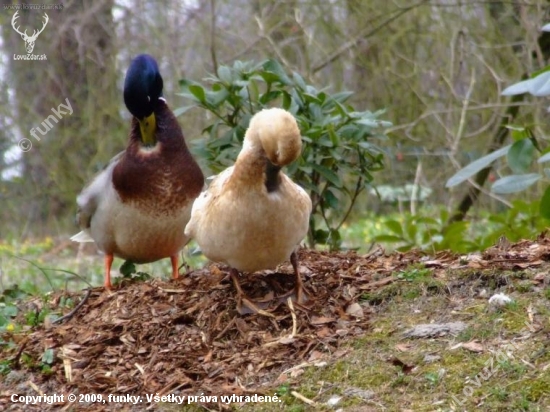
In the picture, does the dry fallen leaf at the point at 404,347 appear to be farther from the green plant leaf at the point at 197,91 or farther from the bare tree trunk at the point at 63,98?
the bare tree trunk at the point at 63,98

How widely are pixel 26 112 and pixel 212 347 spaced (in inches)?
376

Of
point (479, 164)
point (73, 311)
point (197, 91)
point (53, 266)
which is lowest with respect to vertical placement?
point (53, 266)

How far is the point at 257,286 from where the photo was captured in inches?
163

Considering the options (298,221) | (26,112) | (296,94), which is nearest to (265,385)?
(298,221)

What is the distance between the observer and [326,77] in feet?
36.1

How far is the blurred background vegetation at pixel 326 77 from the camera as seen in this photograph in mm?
8727

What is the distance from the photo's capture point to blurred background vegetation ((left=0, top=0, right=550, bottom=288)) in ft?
28.6

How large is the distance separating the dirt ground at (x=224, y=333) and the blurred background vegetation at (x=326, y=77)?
279 cm

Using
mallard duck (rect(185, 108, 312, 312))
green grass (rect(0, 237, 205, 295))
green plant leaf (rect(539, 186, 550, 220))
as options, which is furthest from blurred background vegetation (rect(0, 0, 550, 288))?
mallard duck (rect(185, 108, 312, 312))

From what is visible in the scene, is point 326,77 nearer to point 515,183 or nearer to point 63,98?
point 63,98

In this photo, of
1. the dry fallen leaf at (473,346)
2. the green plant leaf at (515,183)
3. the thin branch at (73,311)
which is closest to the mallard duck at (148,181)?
the thin branch at (73,311)

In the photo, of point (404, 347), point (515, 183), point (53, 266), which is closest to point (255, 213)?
point (404, 347)

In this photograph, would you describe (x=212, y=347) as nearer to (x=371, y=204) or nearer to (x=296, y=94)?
(x=296, y=94)

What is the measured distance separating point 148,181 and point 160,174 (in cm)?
8
